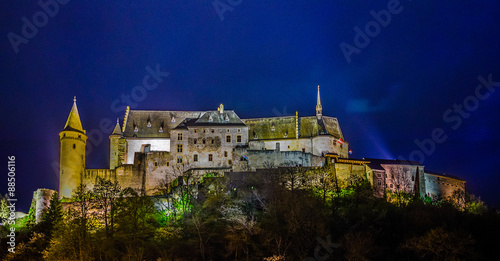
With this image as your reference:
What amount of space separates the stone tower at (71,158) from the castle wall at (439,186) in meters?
43.4

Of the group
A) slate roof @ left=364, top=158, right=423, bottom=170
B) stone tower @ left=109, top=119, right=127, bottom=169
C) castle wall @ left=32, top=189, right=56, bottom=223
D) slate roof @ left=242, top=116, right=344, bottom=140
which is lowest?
castle wall @ left=32, top=189, right=56, bottom=223

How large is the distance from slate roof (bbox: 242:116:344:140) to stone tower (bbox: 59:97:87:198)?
2186cm

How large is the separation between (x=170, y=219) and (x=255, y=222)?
1076 centimetres

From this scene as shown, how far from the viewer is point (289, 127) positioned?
74188mm

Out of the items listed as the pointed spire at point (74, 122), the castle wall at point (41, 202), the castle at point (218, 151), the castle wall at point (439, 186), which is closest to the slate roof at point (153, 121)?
the castle at point (218, 151)

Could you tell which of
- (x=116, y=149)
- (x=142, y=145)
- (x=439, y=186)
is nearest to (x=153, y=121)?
(x=142, y=145)

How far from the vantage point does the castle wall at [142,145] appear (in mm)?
71188

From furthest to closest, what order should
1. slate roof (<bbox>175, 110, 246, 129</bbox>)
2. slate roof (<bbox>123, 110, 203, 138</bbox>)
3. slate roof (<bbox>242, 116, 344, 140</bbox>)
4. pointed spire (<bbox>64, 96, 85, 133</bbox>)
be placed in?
slate roof (<bbox>123, 110, 203, 138</bbox>) → slate roof (<bbox>242, 116, 344, 140</bbox>) → slate roof (<bbox>175, 110, 246, 129</bbox>) → pointed spire (<bbox>64, 96, 85, 133</bbox>)

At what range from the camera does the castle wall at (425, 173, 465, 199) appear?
70125 mm

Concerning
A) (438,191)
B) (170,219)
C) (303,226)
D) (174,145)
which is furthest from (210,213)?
(438,191)

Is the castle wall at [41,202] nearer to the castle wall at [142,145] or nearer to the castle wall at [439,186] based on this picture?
the castle wall at [142,145]

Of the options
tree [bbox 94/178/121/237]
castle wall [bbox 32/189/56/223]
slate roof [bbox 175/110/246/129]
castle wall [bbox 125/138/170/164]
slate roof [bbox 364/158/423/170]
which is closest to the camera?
tree [bbox 94/178/121/237]

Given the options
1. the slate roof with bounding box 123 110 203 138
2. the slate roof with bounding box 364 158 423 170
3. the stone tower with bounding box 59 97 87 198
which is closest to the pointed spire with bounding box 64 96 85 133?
the stone tower with bounding box 59 97 87 198

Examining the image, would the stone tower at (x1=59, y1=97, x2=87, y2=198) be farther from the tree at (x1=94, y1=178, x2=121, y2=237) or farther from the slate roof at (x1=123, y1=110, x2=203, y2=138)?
the slate roof at (x1=123, y1=110, x2=203, y2=138)
